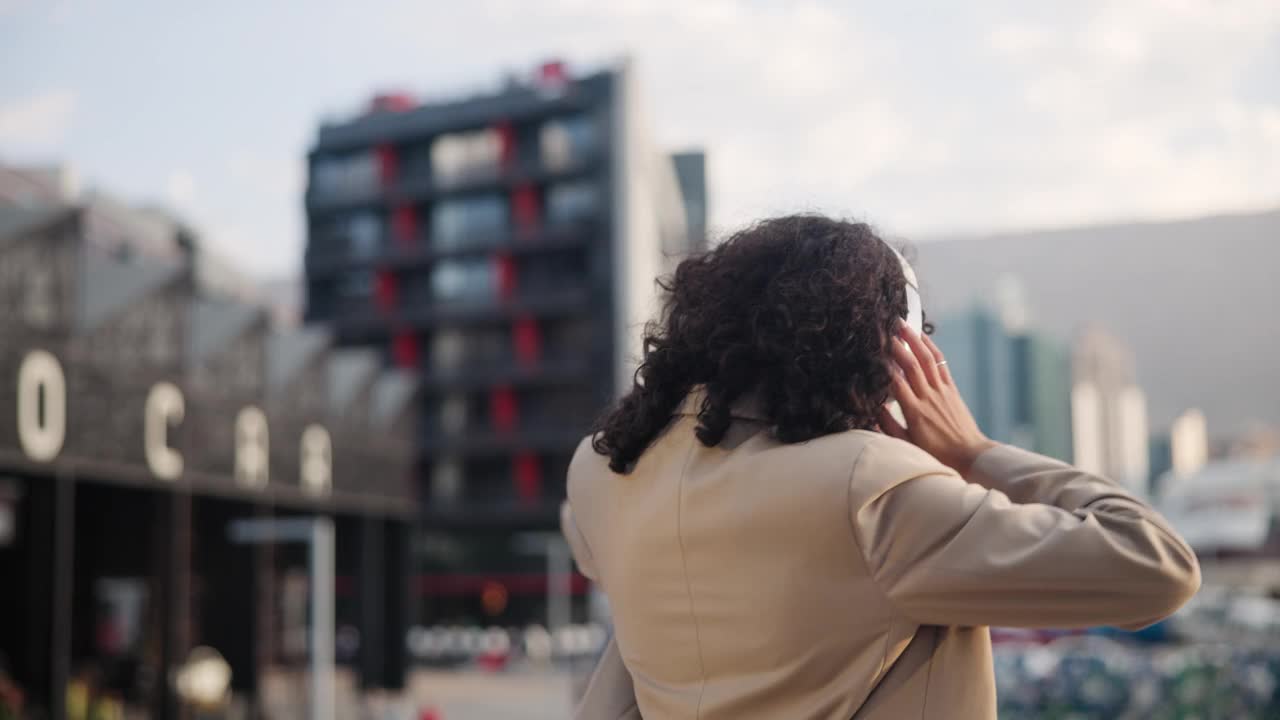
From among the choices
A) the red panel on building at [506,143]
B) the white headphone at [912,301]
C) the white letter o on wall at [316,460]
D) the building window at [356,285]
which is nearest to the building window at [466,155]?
the red panel on building at [506,143]

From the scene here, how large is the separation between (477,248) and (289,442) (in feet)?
100

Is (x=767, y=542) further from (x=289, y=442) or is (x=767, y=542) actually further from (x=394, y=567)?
(x=394, y=567)

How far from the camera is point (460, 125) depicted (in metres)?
53.3

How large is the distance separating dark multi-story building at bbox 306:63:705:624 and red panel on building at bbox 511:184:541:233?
0.17 feet

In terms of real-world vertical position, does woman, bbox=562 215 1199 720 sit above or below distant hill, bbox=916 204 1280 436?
below

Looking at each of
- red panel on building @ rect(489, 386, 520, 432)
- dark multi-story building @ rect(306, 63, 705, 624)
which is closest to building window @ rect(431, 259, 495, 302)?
dark multi-story building @ rect(306, 63, 705, 624)

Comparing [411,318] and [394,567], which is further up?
[411,318]

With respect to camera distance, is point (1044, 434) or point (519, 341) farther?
point (1044, 434)

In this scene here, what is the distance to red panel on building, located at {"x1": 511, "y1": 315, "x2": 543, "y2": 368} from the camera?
5209cm

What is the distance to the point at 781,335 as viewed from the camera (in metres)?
1.50

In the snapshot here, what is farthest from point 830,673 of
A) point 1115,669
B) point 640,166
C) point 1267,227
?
point 1267,227

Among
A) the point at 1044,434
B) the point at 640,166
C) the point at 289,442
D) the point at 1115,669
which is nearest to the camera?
the point at 1115,669

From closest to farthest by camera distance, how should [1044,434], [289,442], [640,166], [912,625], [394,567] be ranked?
1. [912,625]
2. [289,442]
3. [394,567]
4. [640,166]
5. [1044,434]

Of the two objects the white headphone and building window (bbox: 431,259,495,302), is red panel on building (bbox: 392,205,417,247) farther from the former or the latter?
the white headphone
